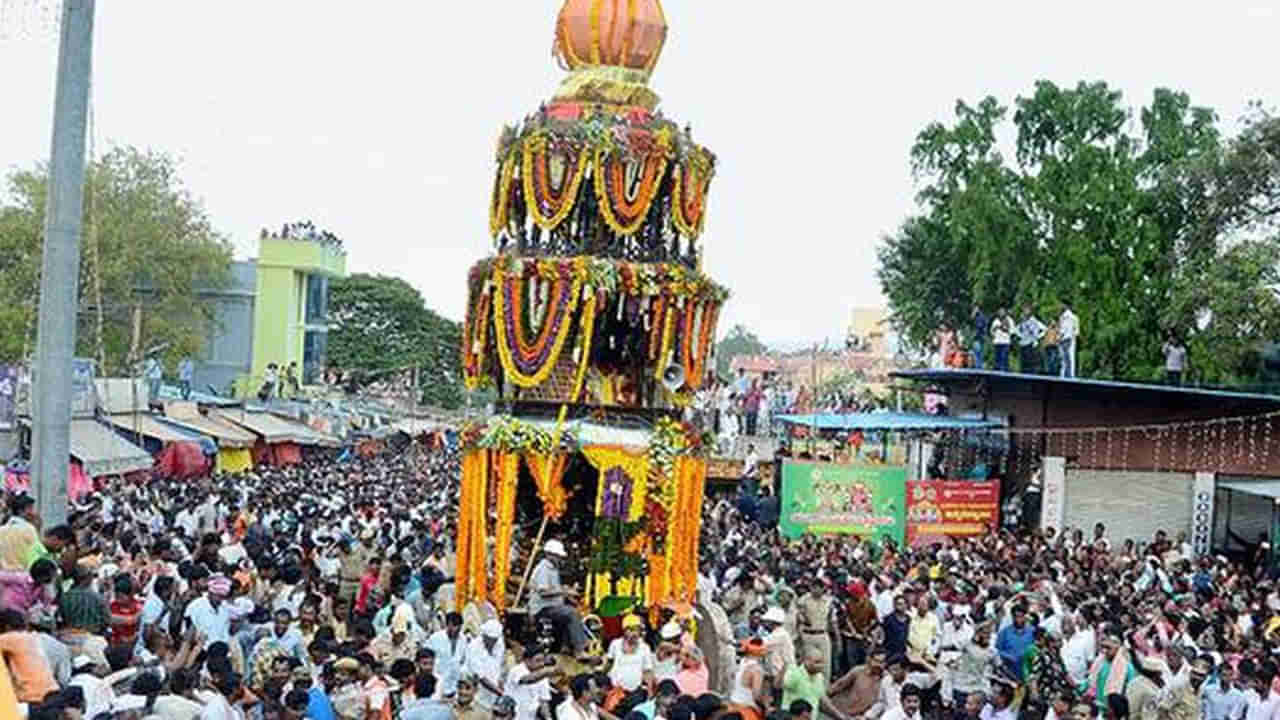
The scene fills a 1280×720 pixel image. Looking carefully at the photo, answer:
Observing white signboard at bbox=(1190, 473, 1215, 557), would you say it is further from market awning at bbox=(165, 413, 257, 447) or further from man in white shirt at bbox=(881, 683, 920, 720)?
market awning at bbox=(165, 413, 257, 447)

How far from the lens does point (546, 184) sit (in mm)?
18000

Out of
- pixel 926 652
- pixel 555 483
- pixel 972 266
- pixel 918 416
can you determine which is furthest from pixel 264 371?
pixel 926 652

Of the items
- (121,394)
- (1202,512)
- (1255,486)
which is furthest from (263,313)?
(1255,486)

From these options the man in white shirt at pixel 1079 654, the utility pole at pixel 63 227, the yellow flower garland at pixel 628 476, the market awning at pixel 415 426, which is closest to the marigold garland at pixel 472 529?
the yellow flower garland at pixel 628 476

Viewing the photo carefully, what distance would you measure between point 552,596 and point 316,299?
41659 mm

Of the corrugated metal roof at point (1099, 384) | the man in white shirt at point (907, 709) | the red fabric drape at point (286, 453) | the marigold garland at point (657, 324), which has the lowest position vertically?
the red fabric drape at point (286, 453)

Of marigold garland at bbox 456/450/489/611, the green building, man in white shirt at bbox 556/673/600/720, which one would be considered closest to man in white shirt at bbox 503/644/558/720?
man in white shirt at bbox 556/673/600/720

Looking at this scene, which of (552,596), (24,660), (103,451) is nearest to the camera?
(24,660)

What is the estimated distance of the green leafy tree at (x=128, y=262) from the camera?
4291 cm

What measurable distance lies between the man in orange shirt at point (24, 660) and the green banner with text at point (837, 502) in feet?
48.2

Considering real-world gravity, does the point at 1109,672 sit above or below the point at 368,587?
above

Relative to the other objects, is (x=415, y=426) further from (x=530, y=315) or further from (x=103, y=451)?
(x=530, y=315)

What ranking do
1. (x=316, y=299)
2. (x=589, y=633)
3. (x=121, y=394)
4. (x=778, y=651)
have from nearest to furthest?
(x=778, y=651) → (x=589, y=633) → (x=121, y=394) → (x=316, y=299)

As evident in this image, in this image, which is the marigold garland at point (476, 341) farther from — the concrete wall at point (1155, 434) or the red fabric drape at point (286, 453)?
the red fabric drape at point (286, 453)
